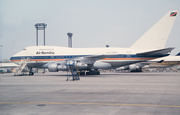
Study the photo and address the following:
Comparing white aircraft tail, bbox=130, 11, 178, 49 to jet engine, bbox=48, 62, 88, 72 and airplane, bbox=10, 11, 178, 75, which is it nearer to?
airplane, bbox=10, 11, 178, 75

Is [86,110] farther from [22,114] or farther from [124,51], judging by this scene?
[124,51]

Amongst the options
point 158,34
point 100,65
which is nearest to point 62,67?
point 100,65

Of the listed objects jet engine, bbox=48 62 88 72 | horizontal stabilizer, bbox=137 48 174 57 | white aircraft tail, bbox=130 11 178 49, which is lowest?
jet engine, bbox=48 62 88 72

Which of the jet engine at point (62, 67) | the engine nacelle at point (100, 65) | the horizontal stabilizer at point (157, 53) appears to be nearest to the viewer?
the jet engine at point (62, 67)

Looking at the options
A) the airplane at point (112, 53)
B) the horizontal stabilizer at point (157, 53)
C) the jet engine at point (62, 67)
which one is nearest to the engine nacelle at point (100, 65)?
the airplane at point (112, 53)

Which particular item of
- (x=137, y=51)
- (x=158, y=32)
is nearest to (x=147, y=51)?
(x=137, y=51)

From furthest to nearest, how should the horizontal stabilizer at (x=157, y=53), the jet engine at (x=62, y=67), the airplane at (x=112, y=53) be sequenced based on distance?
the airplane at (x=112, y=53)
the horizontal stabilizer at (x=157, y=53)
the jet engine at (x=62, y=67)

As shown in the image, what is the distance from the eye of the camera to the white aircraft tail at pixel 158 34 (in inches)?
1176

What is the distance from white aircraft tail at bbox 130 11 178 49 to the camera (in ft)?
98.0

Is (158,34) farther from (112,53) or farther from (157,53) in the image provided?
(112,53)

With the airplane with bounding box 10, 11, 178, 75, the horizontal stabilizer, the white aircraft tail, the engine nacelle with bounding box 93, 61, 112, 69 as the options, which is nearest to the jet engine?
the airplane with bounding box 10, 11, 178, 75

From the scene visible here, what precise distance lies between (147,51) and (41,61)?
18.8m

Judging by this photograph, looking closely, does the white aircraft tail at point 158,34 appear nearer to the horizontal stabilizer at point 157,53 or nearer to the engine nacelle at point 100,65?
the horizontal stabilizer at point 157,53

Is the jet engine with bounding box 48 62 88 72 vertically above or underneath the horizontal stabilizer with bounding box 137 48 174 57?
underneath
